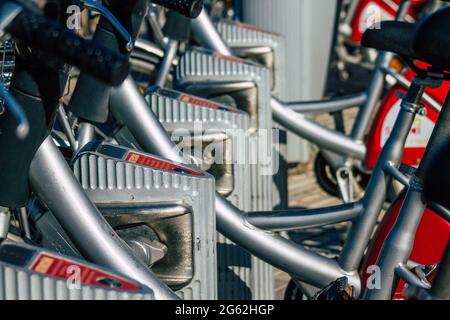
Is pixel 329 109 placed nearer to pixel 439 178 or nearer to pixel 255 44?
pixel 255 44

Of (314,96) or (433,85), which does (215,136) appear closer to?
(433,85)

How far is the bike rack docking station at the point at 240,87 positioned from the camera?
152 inches

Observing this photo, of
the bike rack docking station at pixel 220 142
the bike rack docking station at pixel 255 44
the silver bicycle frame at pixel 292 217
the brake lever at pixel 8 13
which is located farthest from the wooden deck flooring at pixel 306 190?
the brake lever at pixel 8 13

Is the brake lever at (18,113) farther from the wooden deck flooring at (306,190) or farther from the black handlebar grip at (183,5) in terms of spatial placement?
the wooden deck flooring at (306,190)

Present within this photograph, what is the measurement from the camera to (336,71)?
901cm

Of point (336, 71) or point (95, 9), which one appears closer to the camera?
point (95, 9)

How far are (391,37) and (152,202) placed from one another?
80cm

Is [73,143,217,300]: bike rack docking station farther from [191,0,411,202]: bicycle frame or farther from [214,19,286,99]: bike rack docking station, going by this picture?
[214,19,286,99]: bike rack docking station

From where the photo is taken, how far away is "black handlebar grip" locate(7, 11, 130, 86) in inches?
60.7

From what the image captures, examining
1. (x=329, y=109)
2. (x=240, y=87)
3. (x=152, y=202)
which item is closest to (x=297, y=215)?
(x=152, y=202)

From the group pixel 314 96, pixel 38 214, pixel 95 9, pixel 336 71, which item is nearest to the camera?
pixel 95 9
